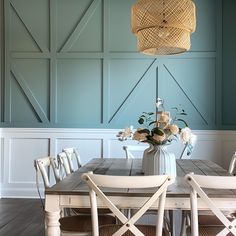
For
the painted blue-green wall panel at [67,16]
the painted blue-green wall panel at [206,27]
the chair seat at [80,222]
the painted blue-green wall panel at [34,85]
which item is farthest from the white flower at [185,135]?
the painted blue-green wall panel at [67,16]

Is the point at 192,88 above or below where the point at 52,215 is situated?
above

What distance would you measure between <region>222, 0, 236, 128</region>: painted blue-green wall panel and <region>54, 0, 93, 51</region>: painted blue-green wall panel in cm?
211

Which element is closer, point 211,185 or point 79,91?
point 211,185

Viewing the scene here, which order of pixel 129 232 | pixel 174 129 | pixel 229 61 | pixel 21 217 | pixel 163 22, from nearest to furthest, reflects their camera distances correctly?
pixel 129 232
pixel 174 129
pixel 163 22
pixel 21 217
pixel 229 61

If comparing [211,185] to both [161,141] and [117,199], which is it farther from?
[161,141]

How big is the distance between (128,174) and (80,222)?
1.66ft

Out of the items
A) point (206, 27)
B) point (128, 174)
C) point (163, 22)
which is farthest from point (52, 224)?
point (206, 27)

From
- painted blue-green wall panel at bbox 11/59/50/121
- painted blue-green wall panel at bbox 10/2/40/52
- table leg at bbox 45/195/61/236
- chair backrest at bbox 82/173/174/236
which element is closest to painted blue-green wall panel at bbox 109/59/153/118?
painted blue-green wall panel at bbox 11/59/50/121

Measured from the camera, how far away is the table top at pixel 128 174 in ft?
6.52

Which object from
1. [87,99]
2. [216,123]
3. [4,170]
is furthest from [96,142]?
[216,123]

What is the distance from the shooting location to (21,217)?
4090 mm

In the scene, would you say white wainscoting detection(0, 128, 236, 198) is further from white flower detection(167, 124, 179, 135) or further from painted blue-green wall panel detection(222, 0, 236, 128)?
white flower detection(167, 124, 179, 135)

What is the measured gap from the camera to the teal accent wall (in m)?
5.03

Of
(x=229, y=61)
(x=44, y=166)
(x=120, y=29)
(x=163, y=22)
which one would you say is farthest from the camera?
(x=120, y=29)
